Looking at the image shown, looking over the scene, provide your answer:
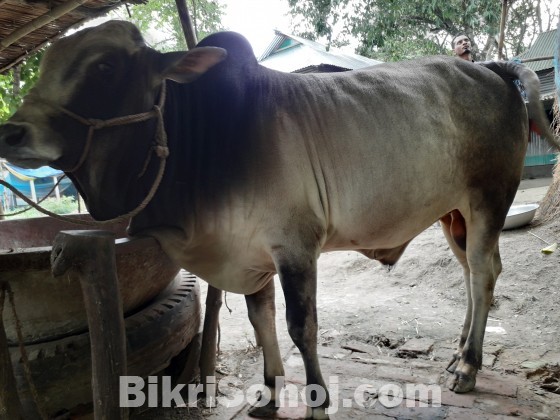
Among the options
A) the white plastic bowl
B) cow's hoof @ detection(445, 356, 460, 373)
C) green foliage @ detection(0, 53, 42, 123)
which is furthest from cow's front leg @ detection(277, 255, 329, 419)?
the white plastic bowl

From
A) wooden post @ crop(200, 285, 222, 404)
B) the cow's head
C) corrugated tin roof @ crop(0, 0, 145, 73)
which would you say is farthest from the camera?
corrugated tin roof @ crop(0, 0, 145, 73)

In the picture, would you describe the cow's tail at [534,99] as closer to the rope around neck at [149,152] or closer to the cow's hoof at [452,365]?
the cow's hoof at [452,365]

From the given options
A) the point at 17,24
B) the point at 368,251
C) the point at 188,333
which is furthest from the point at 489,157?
the point at 17,24

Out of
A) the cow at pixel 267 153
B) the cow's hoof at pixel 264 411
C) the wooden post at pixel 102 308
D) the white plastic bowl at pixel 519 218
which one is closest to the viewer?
the wooden post at pixel 102 308

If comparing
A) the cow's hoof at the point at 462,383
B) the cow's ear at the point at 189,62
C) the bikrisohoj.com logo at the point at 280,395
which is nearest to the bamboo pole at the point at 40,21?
the cow's ear at the point at 189,62

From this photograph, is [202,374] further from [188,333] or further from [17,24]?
[17,24]

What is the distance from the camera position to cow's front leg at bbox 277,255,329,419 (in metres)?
2.06

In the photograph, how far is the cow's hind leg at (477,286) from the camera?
2.70 m

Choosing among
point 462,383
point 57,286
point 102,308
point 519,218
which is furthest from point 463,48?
point 102,308

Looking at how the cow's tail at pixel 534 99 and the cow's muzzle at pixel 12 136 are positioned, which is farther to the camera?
the cow's tail at pixel 534 99

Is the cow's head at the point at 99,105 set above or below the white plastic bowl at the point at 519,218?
above

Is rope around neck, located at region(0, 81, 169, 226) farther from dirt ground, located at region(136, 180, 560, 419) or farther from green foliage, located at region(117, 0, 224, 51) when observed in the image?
green foliage, located at region(117, 0, 224, 51)

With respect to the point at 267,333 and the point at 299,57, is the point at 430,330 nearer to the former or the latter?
the point at 267,333

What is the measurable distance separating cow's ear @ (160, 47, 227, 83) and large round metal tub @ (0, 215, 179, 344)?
0.68 metres
